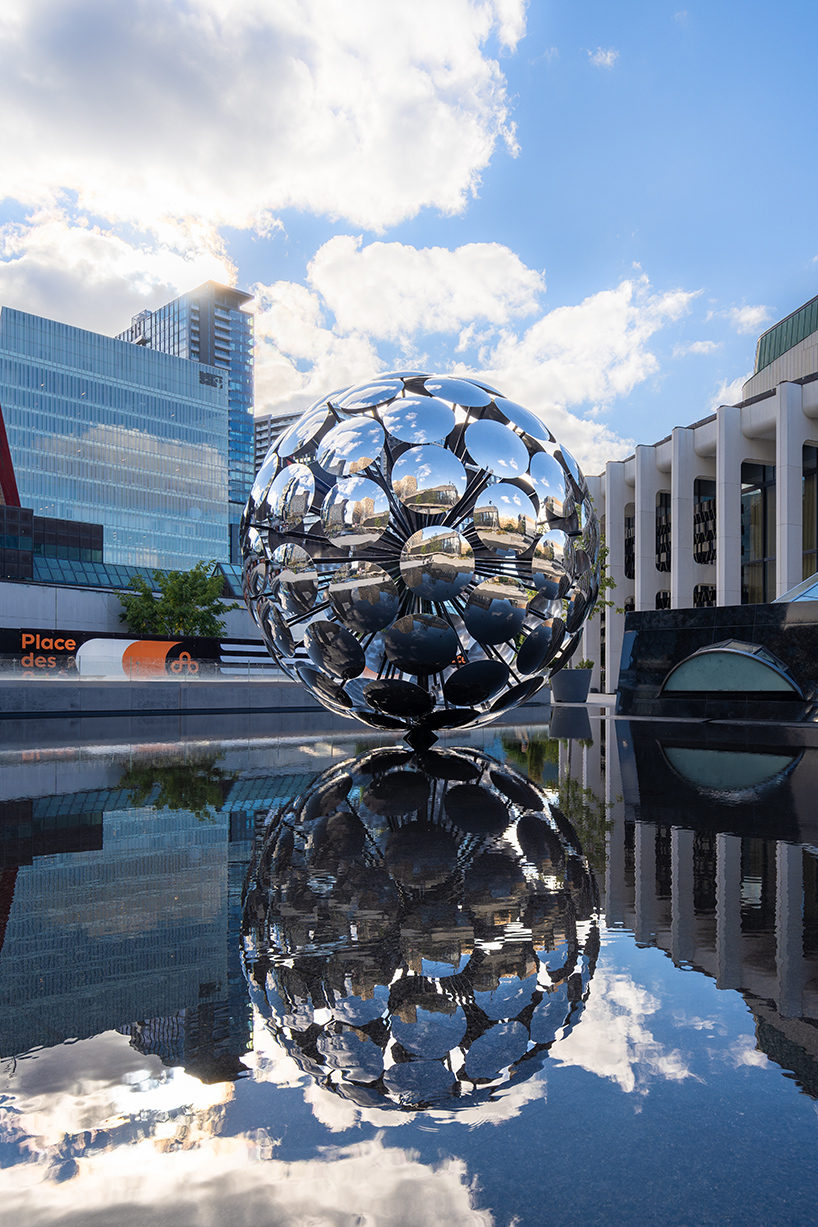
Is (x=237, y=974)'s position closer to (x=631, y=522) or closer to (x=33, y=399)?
(x=631, y=522)

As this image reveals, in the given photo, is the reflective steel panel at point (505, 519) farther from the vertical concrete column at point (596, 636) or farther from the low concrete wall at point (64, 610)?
the vertical concrete column at point (596, 636)

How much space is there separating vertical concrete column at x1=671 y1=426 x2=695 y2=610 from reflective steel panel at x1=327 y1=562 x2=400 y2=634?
3770 centimetres

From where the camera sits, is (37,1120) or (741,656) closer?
(37,1120)

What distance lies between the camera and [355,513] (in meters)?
5.15

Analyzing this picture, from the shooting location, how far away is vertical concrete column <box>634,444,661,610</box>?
44125 millimetres

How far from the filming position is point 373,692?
5.81m

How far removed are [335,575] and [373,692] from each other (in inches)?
39.6

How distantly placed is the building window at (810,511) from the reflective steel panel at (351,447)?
36.5 m

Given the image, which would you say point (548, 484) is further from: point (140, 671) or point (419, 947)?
point (140, 671)

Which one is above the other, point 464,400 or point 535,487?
point 464,400

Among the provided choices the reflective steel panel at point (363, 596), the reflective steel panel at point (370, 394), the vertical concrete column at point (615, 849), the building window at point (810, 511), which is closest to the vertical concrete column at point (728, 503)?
the building window at point (810, 511)

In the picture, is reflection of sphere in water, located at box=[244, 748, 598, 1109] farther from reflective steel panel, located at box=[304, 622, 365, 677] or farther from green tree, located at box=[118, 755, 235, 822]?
reflective steel panel, located at box=[304, 622, 365, 677]

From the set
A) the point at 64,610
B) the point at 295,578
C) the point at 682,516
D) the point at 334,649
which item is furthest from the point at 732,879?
the point at 64,610

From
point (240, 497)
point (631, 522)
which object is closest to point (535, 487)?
point (631, 522)
